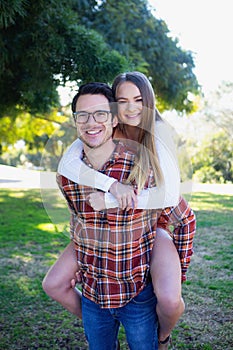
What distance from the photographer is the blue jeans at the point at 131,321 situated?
175cm

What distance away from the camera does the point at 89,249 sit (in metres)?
1.74

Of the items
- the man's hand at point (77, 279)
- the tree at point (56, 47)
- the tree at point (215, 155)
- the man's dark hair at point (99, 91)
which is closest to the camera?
the man's dark hair at point (99, 91)

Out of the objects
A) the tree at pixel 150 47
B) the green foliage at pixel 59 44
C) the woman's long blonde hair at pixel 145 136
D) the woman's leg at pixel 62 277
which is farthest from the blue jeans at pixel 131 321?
the tree at pixel 150 47

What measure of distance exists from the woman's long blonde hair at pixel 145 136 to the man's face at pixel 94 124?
0.28 feet

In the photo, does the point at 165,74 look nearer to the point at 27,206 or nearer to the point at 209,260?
the point at 209,260

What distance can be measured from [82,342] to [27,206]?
7214 mm

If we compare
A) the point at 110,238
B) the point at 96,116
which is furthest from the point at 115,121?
the point at 110,238

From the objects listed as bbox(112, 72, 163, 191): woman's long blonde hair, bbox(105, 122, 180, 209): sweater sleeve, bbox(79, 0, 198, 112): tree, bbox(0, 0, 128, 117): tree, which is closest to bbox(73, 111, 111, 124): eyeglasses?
bbox(112, 72, 163, 191): woman's long blonde hair

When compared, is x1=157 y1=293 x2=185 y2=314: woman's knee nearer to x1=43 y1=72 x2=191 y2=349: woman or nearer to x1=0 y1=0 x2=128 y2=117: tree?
x1=43 y1=72 x2=191 y2=349: woman

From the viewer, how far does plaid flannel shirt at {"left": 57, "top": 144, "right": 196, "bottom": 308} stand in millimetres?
1667

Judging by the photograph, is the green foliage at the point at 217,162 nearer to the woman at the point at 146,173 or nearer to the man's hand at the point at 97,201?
the woman at the point at 146,173

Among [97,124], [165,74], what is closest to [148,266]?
[97,124]

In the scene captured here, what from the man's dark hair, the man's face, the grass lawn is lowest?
the grass lawn

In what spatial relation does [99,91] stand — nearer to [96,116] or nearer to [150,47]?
[96,116]
